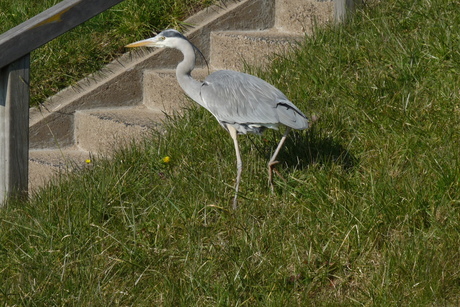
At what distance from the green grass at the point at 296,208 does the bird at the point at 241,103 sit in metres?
0.26

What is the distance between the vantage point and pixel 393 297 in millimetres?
3357

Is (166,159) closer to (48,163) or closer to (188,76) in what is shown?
(188,76)

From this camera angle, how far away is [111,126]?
6.09m

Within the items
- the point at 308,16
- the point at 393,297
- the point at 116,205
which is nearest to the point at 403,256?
the point at 393,297

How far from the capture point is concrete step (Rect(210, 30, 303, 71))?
611 cm

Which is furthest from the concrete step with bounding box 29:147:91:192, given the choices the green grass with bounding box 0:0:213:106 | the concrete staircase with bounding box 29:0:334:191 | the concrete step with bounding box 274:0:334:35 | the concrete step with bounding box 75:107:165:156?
the concrete step with bounding box 274:0:334:35

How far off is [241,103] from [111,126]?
2.00 meters

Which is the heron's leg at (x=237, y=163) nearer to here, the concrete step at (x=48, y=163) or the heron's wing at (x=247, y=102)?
the heron's wing at (x=247, y=102)

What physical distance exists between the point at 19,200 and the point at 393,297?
2657mm

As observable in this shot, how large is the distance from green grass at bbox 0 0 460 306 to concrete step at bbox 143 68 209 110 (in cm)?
84

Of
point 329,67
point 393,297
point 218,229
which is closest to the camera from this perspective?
point 393,297

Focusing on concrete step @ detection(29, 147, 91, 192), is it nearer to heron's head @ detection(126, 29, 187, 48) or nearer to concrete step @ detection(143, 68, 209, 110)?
concrete step @ detection(143, 68, 209, 110)

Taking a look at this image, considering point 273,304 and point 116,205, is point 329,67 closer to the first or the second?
point 116,205

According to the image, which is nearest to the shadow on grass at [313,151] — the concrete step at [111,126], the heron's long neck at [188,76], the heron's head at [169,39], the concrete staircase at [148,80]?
the heron's long neck at [188,76]
